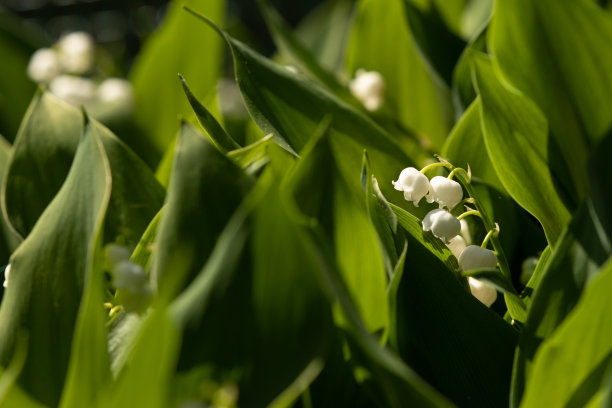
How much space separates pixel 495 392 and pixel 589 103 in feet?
0.88

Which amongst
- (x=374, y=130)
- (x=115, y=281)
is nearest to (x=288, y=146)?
(x=374, y=130)

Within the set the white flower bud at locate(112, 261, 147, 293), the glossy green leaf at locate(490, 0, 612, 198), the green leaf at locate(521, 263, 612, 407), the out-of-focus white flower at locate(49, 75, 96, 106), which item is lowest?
the out-of-focus white flower at locate(49, 75, 96, 106)

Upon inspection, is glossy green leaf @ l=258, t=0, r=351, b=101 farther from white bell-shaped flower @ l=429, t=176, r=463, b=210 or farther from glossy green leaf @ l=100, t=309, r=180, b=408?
glossy green leaf @ l=100, t=309, r=180, b=408

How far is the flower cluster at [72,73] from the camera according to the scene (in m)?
1.48

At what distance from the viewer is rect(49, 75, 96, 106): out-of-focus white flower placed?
1515 mm

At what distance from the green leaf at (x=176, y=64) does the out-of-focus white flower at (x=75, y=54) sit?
0.34 m

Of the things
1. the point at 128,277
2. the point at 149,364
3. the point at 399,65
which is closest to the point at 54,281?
the point at 128,277

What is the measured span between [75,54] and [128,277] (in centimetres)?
126

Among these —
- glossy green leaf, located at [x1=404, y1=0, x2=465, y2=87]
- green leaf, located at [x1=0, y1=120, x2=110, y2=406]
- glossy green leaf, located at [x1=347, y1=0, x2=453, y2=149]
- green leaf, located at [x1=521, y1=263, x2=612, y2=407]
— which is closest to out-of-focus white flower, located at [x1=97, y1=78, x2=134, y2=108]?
glossy green leaf, located at [x1=347, y1=0, x2=453, y2=149]

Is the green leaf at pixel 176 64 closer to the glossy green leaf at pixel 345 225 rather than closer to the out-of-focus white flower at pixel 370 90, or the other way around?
the out-of-focus white flower at pixel 370 90

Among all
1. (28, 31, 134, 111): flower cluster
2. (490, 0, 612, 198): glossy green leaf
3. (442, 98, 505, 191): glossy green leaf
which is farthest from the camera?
(28, 31, 134, 111): flower cluster

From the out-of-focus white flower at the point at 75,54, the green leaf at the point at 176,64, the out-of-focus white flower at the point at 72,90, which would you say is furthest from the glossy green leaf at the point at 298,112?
the out-of-focus white flower at the point at 75,54

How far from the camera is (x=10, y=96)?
1478 millimetres

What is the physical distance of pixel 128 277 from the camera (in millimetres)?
525
